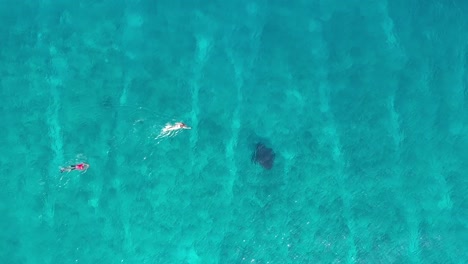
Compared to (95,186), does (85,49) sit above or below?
above

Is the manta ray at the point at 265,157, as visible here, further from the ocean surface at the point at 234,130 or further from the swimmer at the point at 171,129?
the swimmer at the point at 171,129

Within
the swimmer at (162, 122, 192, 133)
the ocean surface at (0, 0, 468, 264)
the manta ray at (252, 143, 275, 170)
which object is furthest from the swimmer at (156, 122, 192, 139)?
the manta ray at (252, 143, 275, 170)

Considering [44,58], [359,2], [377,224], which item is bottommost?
[377,224]

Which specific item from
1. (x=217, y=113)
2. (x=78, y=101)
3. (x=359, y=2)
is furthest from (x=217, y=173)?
(x=359, y=2)

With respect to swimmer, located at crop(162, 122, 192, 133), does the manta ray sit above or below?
below

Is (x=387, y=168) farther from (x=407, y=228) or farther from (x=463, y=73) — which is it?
(x=463, y=73)

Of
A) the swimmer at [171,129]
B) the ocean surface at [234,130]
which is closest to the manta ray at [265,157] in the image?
the ocean surface at [234,130]

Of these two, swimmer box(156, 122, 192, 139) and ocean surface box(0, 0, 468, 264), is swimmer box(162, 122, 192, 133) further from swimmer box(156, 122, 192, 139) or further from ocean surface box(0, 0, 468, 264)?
ocean surface box(0, 0, 468, 264)

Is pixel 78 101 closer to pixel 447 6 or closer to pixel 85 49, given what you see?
pixel 85 49
